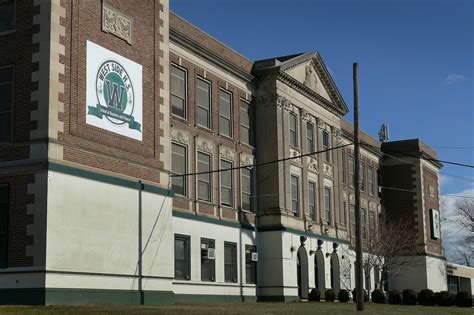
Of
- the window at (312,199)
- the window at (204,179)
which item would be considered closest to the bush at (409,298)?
the window at (312,199)

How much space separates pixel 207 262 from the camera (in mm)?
38000

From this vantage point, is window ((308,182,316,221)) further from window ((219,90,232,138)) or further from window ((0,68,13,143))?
window ((0,68,13,143))

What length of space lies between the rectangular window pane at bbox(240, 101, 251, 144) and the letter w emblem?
628 inches

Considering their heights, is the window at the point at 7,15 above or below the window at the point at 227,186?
above

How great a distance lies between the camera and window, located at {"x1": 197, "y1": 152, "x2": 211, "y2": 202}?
3853 centimetres

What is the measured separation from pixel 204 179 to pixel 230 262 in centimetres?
501

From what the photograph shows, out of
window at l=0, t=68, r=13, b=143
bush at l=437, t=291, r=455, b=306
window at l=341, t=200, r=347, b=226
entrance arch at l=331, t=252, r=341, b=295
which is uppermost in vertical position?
window at l=0, t=68, r=13, b=143

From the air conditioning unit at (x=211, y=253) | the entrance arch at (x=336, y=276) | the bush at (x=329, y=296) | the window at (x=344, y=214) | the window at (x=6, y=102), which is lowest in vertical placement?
the bush at (x=329, y=296)

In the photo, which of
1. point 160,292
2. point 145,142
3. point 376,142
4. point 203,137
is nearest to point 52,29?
point 145,142

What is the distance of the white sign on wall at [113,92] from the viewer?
1038 inches

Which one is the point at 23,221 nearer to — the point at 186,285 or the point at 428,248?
the point at 186,285

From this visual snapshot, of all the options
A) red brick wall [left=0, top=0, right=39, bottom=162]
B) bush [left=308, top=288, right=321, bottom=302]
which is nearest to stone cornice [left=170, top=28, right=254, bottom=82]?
red brick wall [left=0, top=0, right=39, bottom=162]

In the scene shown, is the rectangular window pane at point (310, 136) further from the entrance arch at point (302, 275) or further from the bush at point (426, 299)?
the bush at point (426, 299)

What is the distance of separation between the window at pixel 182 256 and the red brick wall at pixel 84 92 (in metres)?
6.92
